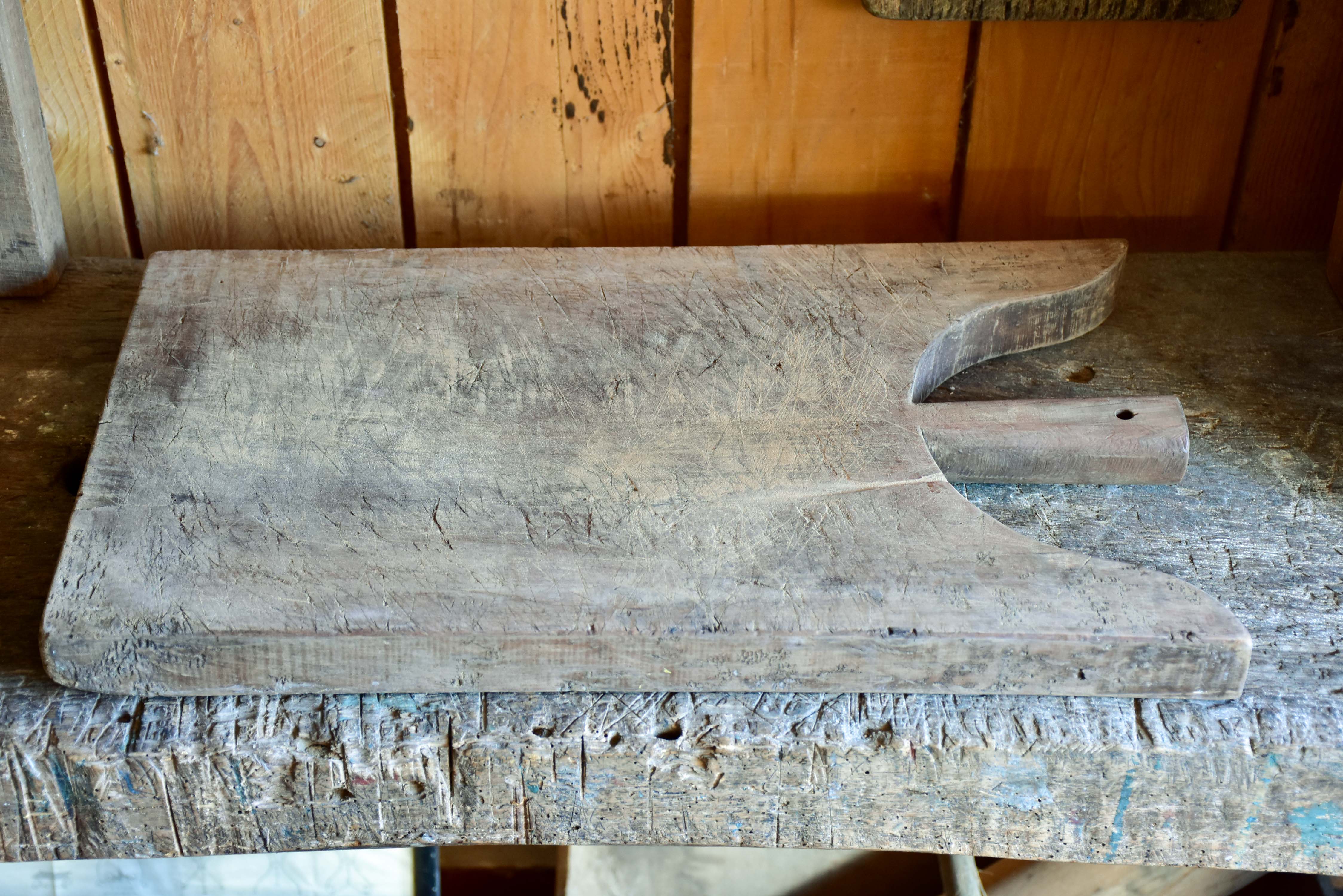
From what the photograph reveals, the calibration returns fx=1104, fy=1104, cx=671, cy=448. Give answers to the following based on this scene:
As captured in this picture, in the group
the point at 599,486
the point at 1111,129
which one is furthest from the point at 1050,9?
the point at 599,486

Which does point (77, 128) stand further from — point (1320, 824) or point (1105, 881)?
point (1105, 881)

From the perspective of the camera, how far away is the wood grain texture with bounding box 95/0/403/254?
955mm

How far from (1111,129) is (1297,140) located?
0.59ft

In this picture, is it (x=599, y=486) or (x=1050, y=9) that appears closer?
(x=599, y=486)

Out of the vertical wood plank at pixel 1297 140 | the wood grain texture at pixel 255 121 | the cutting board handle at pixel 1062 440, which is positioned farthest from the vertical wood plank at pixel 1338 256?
the wood grain texture at pixel 255 121

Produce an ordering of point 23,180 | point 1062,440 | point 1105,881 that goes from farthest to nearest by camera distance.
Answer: point 1105,881 → point 23,180 → point 1062,440

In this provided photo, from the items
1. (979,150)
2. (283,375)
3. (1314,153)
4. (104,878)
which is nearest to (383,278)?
(283,375)

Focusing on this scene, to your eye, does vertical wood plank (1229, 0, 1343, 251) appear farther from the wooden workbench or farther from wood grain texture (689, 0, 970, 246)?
the wooden workbench

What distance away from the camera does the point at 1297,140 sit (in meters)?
1.05

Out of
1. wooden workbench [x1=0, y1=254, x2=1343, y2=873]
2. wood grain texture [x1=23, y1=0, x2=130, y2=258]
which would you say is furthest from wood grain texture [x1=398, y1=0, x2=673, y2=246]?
wooden workbench [x1=0, y1=254, x2=1343, y2=873]

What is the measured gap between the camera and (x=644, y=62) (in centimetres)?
99

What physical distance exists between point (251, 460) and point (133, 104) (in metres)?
0.46

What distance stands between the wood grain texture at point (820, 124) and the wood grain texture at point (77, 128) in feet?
1.76

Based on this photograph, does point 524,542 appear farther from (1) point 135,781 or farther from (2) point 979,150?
(2) point 979,150
